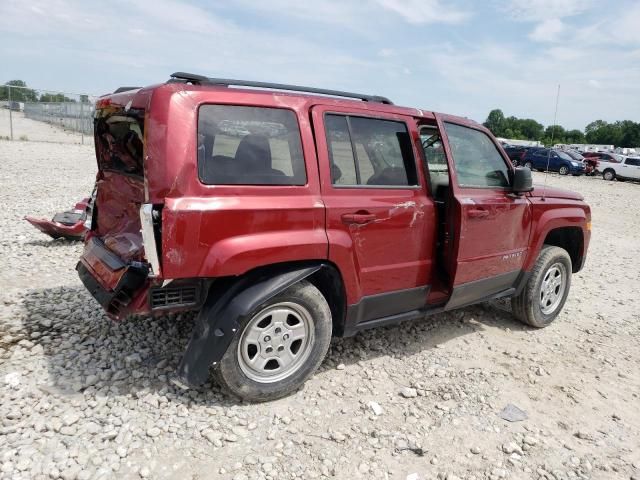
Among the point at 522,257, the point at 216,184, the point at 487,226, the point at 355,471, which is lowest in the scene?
the point at 355,471

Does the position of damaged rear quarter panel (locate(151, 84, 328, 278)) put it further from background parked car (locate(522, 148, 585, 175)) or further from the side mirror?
background parked car (locate(522, 148, 585, 175))

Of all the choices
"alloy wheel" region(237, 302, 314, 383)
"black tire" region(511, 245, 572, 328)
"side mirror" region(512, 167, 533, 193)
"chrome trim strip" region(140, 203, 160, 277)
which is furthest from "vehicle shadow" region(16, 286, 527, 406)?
"side mirror" region(512, 167, 533, 193)

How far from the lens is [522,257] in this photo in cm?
461

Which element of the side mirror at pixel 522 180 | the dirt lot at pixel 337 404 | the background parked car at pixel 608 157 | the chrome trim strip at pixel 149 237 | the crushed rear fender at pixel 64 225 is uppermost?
the background parked car at pixel 608 157

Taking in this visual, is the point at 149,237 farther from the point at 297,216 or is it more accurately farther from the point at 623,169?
the point at 623,169

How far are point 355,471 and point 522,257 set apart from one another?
278cm

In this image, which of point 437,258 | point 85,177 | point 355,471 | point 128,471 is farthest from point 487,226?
point 85,177

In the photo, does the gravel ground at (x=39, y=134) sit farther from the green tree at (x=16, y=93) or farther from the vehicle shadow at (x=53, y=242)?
the vehicle shadow at (x=53, y=242)

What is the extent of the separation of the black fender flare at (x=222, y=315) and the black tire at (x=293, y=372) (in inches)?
3.3

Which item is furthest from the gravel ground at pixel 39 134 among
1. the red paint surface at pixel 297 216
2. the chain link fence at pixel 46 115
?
the red paint surface at pixel 297 216

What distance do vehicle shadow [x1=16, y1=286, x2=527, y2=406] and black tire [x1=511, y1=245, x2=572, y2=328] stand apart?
0.50ft

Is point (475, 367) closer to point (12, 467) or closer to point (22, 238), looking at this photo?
point (12, 467)

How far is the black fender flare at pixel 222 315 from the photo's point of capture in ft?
9.64

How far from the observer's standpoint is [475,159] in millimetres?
4230
